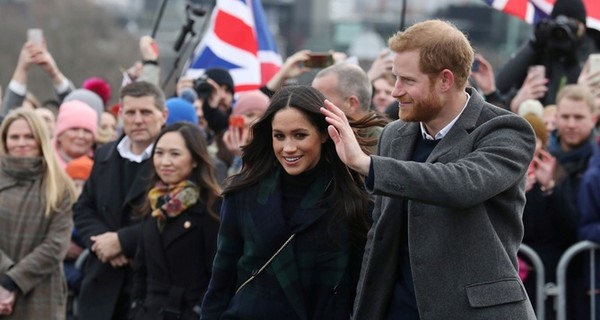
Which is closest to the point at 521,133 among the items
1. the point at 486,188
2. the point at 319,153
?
the point at 486,188

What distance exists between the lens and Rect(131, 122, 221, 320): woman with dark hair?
8742 millimetres

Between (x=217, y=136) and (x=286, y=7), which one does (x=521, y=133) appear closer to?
(x=217, y=136)

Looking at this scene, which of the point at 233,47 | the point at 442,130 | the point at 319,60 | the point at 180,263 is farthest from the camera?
the point at 233,47

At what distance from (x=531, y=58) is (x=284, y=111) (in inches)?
192

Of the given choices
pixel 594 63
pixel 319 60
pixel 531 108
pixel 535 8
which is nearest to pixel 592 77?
pixel 594 63

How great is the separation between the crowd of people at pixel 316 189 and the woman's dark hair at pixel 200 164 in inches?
0.4

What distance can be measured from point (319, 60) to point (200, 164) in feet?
6.21

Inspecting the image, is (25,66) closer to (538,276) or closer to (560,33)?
(560,33)

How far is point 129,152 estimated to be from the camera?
31.6 ft

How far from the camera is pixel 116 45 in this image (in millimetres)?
72688

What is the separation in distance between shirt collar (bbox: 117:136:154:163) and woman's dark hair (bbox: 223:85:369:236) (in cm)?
235

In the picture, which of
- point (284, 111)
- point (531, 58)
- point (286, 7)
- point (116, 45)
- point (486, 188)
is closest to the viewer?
point (486, 188)

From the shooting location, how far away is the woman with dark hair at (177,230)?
8.74 meters

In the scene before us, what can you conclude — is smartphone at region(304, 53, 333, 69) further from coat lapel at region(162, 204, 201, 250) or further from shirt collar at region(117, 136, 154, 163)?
coat lapel at region(162, 204, 201, 250)
